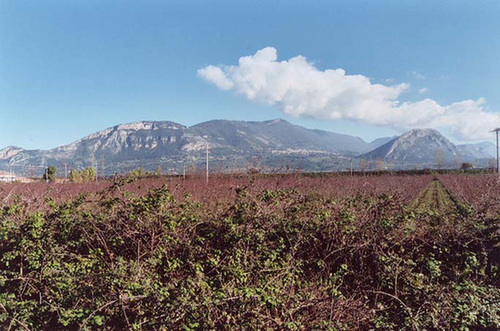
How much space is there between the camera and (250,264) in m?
5.28

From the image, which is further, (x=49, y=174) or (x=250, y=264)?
(x=49, y=174)

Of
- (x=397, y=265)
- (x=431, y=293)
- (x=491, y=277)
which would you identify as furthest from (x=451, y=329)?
(x=491, y=277)

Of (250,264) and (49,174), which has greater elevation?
(49,174)

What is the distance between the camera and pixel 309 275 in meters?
5.55

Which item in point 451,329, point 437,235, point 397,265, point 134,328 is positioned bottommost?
point 451,329

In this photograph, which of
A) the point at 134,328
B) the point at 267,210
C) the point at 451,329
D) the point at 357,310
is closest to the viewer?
the point at 134,328

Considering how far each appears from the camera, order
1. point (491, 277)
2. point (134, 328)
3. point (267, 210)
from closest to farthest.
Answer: point (134, 328)
point (491, 277)
point (267, 210)

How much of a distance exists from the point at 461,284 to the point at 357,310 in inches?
68.0

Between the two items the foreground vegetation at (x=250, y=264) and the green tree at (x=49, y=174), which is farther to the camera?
the green tree at (x=49, y=174)

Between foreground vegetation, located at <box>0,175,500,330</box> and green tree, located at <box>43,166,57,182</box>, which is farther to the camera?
green tree, located at <box>43,166,57,182</box>

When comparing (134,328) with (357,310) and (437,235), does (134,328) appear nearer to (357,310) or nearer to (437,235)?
(357,310)

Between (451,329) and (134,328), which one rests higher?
(134,328)

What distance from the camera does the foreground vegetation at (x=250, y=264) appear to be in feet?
13.9

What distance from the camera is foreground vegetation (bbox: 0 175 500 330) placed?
4.24 m
